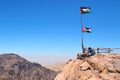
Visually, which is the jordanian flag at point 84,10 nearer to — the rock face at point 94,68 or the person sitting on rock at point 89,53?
the person sitting on rock at point 89,53

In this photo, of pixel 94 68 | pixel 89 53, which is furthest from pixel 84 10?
pixel 94 68

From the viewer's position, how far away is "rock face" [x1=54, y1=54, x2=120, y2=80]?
118 feet

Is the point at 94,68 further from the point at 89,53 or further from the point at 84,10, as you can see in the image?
the point at 84,10

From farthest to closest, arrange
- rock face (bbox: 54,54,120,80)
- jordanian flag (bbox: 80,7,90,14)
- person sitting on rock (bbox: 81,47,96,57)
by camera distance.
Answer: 1. jordanian flag (bbox: 80,7,90,14)
2. person sitting on rock (bbox: 81,47,96,57)
3. rock face (bbox: 54,54,120,80)

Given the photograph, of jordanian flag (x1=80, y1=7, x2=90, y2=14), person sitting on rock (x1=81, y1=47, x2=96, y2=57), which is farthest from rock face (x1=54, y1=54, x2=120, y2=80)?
jordanian flag (x1=80, y1=7, x2=90, y2=14)

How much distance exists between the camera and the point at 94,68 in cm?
3891

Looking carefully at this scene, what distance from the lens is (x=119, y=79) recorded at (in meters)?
34.6

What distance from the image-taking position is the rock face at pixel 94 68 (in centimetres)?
3608

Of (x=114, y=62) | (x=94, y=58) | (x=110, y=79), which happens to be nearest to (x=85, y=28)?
(x=94, y=58)

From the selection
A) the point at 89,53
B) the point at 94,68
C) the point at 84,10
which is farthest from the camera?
the point at 84,10

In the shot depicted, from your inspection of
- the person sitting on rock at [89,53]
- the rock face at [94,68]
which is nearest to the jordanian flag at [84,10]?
the person sitting on rock at [89,53]

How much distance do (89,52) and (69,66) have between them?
439cm

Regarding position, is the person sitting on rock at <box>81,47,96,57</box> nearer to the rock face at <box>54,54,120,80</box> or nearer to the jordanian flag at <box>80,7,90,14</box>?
the rock face at <box>54,54,120,80</box>

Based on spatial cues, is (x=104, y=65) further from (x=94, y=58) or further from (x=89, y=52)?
(x=89, y=52)
